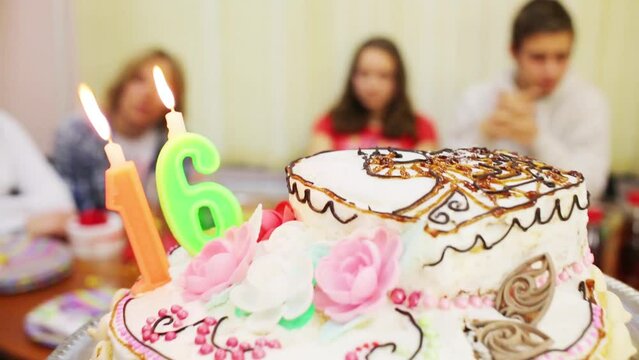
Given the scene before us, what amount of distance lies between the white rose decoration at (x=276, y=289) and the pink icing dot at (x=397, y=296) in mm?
105

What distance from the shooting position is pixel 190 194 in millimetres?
956

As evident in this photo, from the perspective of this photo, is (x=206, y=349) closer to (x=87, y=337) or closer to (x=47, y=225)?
(x=87, y=337)

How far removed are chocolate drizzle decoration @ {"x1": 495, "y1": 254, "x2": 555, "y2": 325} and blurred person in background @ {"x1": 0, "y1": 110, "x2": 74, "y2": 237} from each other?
2046 mm

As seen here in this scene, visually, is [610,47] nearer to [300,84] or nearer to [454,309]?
[300,84]

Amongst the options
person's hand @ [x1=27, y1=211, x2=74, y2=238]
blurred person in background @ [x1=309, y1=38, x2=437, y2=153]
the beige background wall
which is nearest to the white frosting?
person's hand @ [x1=27, y1=211, x2=74, y2=238]

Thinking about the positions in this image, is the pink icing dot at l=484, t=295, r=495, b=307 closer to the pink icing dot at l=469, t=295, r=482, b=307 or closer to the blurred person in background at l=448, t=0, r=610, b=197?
the pink icing dot at l=469, t=295, r=482, b=307

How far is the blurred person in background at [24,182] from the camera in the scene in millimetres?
2568

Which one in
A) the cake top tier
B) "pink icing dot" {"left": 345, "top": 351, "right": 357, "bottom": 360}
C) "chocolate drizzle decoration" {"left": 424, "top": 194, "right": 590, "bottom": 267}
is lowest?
"pink icing dot" {"left": 345, "top": 351, "right": 357, "bottom": 360}

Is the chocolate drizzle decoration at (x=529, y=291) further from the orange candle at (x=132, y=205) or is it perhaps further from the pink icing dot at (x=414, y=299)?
the orange candle at (x=132, y=205)

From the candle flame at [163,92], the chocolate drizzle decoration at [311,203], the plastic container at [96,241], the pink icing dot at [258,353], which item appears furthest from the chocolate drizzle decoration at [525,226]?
the plastic container at [96,241]

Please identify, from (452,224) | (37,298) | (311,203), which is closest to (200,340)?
(311,203)

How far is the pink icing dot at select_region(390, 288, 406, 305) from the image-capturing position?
805 millimetres

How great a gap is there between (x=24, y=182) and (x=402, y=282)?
241cm

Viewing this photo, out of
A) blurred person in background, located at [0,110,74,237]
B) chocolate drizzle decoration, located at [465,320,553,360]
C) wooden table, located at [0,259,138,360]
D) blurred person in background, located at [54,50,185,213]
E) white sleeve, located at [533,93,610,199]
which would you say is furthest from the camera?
blurred person in background, located at [54,50,185,213]
